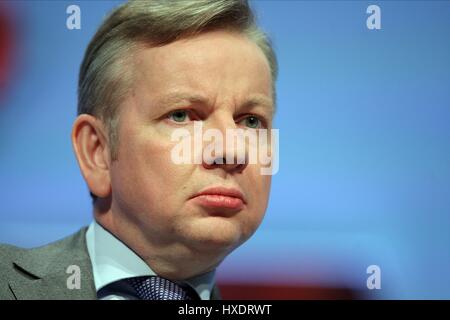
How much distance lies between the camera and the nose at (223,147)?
1.65m

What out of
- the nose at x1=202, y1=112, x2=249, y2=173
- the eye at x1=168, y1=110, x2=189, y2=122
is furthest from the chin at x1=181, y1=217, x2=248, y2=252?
the eye at x1=168, y1=110, x2=189, y2=122

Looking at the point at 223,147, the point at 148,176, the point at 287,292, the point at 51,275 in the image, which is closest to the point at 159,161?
the point at 148,176

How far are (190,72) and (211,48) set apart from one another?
88mm

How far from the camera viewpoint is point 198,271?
177 cm

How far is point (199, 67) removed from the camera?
65.6 inches

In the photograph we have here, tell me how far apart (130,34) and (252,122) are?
41 centimetres

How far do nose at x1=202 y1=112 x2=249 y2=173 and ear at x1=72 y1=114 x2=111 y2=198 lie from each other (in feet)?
0.95

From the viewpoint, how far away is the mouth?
161 cm

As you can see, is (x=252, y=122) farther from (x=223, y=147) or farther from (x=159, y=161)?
(x=159, y=161)

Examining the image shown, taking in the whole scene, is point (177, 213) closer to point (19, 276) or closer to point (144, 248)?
point (144, 248)

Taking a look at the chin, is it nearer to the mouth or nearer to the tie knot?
the mouth

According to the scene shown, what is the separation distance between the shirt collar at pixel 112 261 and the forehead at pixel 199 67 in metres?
0.42

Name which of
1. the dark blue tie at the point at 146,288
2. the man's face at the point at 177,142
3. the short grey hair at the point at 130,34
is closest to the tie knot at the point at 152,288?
the dark blue tie at the point at 146,288
